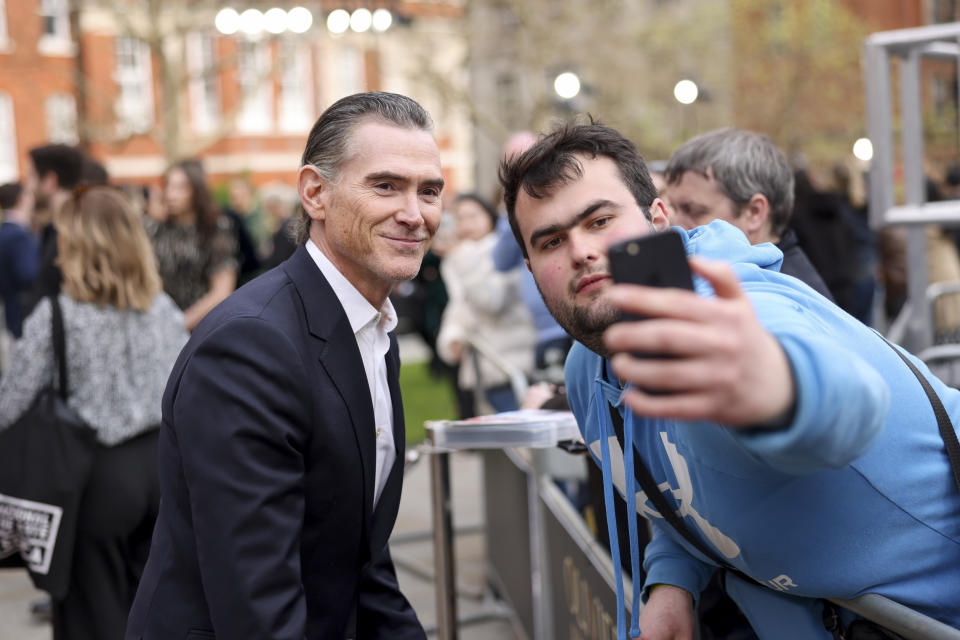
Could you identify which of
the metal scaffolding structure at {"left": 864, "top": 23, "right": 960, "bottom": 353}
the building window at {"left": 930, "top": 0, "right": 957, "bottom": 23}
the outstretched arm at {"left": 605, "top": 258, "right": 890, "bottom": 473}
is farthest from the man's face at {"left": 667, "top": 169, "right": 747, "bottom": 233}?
the building window at {"left": 930, "top": 0, "right": 957, "bottom": 23}

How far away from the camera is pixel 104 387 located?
13.9 feet

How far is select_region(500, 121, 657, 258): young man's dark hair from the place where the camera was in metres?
2.19

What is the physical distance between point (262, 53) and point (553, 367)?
101 ft

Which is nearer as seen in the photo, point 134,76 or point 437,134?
point 437,134

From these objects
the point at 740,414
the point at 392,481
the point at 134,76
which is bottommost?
the point at 392,481

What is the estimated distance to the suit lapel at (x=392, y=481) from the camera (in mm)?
2322

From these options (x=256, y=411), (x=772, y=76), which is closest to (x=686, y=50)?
(x=772, y=76)

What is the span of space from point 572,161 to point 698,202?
1.36 meters

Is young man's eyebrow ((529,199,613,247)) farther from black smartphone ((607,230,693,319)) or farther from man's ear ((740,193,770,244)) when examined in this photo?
man's ear ((740,193,770,244))

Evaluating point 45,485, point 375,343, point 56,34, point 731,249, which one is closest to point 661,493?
point 731,249

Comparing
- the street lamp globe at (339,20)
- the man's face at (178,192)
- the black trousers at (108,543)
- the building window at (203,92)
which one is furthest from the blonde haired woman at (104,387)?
the building window at (203,92)

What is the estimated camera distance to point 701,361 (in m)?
1.17

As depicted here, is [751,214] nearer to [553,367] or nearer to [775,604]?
[775,604]

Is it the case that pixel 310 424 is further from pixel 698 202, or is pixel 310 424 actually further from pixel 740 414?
pixel 698 202
